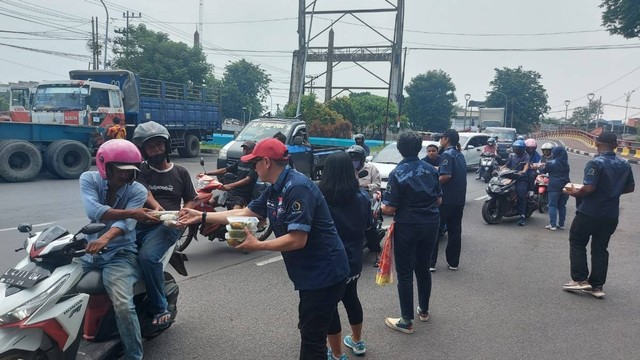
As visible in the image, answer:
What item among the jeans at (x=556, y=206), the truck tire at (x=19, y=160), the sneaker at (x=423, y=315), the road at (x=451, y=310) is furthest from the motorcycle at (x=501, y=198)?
the truck tire at (x=19, y=160)

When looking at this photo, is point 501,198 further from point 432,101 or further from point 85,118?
point 432,101

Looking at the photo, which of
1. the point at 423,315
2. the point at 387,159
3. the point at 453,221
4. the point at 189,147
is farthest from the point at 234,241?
the point at 189,147

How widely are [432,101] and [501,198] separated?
143 ft

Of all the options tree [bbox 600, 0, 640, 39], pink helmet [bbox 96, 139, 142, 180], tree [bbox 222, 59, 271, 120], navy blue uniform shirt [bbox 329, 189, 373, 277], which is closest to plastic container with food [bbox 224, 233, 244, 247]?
pink helmet [bbox 96, 139, 142, 180]

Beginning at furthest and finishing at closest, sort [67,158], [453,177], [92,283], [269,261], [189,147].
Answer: [189,147] < [67,158] < [269,261] < [453,177] < [92,283]

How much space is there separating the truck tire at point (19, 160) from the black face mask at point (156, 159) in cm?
993

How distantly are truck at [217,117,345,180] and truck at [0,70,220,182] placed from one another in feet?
9.73

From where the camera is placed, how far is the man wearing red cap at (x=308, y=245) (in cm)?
269

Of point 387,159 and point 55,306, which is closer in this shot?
point 55,306

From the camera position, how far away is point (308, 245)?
2781 millimetres

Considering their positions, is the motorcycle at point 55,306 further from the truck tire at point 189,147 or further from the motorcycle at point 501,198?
the truck tire at point 189,147

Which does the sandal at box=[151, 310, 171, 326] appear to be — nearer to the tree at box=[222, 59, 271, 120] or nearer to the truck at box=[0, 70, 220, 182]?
the truck at box=[0, 70, 220, 182]

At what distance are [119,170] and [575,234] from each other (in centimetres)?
475

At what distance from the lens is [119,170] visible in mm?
3061
